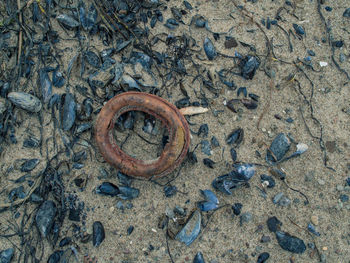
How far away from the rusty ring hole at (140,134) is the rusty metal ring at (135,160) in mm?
155

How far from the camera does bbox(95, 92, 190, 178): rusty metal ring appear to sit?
2803 millimetres

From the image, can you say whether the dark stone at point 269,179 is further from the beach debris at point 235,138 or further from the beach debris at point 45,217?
the beach debris at point 45,217

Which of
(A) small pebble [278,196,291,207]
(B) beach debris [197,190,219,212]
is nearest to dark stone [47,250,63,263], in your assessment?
(B) beach debris [197,190,219,212]

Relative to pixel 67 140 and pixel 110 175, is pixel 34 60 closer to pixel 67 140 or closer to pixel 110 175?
pixel 67 140

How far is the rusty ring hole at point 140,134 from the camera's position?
3.00 metres

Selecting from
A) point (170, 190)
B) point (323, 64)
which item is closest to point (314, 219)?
point (170, 190)

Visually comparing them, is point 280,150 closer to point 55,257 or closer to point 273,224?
point 273,224

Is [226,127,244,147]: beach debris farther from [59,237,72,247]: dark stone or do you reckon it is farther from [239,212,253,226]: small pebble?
[59,237,72,247]: dark stone

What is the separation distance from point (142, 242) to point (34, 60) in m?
1.94

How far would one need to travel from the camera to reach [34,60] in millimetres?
3084

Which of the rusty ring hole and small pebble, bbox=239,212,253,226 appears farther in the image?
the rusty ring hole

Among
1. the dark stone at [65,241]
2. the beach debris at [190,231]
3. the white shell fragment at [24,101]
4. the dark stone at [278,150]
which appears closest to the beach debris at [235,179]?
the dark stone at [278,150]

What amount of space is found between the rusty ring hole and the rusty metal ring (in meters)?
0.16

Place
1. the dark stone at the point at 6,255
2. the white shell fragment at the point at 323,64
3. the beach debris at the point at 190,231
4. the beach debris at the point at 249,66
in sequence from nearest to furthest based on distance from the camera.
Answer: the dark stone at the point at 6,255, the beach debris at the point at 190,231, the beach debris at the point at 249,66, the white shell fragment at the point at 323,64
